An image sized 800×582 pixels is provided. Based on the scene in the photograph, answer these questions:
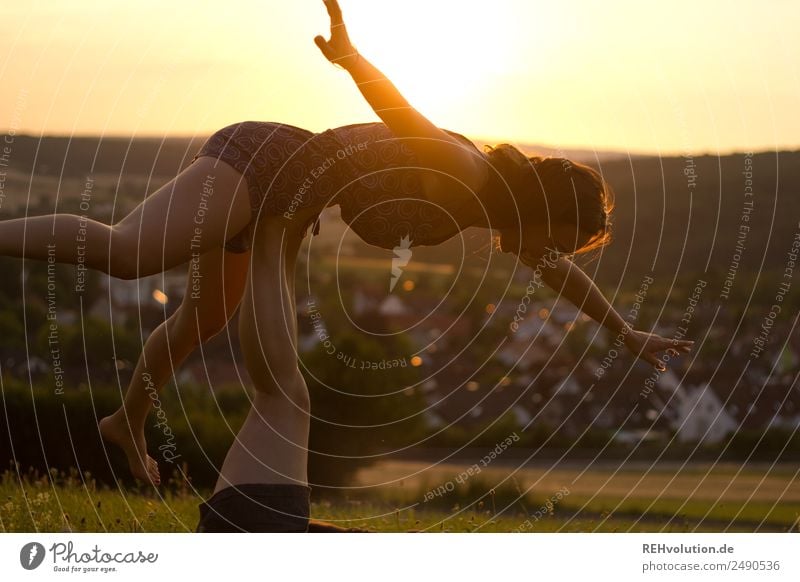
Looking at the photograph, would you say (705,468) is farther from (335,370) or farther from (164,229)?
(164,229)

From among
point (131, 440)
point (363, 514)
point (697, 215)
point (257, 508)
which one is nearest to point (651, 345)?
point (257, 508)

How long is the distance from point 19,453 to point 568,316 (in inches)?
471

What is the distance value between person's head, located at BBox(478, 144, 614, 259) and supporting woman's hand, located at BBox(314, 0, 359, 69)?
0.94 metres

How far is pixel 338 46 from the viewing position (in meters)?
4.96

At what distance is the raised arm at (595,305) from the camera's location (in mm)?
6023

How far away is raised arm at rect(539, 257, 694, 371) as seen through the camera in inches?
237

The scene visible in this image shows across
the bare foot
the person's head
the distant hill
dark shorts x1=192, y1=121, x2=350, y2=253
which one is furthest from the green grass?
the distant hill

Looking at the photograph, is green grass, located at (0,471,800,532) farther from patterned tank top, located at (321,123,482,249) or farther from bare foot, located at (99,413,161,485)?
patterned tank top, located at (321,123,482,249)

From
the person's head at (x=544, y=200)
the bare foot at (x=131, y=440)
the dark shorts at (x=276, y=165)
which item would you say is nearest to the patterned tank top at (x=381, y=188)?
the dark shorts at (x=276, y=165)

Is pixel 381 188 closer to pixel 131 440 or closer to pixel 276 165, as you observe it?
pixel 276 165

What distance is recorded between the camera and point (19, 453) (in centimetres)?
920

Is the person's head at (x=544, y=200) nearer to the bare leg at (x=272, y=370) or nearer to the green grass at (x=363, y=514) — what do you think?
the bare leg at (x=272, y=370)

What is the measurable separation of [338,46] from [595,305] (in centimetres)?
192

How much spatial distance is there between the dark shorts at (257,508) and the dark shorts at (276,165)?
105cm
